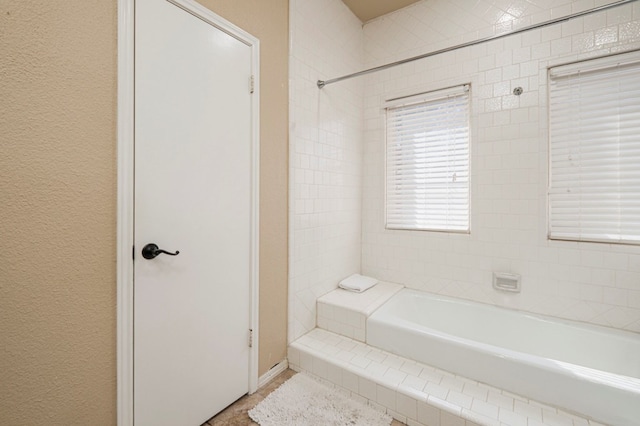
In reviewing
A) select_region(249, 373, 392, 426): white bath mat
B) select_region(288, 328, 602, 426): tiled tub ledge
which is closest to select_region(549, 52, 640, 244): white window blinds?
select_region(288, 328, 602, 426): tiled tub ledge

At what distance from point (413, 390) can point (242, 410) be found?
97 centimetres

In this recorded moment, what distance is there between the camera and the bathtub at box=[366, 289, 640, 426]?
133 centimetres

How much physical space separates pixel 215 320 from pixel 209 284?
208 mm

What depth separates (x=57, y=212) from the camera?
1013 mm

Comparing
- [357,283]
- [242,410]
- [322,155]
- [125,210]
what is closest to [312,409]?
[242,410]

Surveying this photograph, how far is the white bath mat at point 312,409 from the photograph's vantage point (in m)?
1.54

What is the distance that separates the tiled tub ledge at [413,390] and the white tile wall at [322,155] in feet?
0.94

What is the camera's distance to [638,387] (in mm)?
1264

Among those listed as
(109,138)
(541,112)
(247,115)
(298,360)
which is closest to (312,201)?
(247,115)

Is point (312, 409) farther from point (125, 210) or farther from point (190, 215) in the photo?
point (125, 210)

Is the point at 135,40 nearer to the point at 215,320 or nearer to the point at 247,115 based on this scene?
the point at 247,115

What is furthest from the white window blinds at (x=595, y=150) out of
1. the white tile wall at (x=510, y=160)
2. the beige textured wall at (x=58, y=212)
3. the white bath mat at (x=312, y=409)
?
the beige textured wall at (x=58, y=212)

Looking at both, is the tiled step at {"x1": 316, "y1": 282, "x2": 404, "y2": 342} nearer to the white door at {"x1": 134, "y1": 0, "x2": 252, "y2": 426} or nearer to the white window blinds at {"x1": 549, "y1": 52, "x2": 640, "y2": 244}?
the white door at {"x1": 134, "y1": 0, "x2": 252, "y2": 426}

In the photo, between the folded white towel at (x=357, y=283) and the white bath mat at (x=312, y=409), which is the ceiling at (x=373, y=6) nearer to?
the folded white towel at (x=357, y=283)
